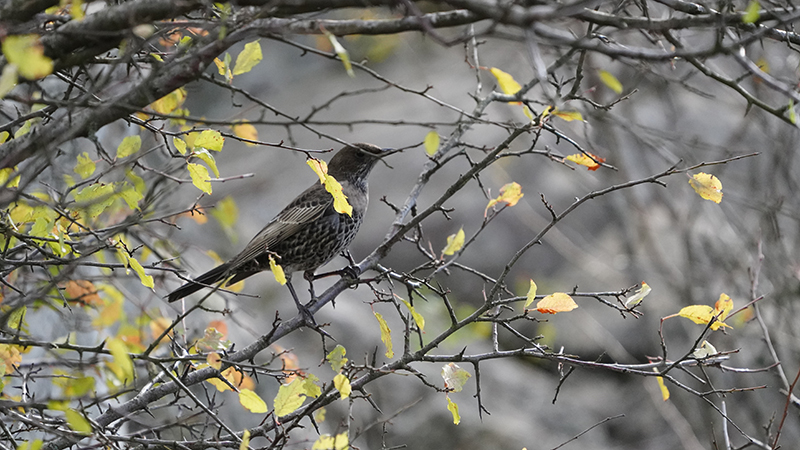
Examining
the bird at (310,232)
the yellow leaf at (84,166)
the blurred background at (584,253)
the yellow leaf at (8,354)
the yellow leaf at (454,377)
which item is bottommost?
the blurred background at (584,253)

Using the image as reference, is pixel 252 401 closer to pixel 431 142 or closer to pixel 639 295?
pixel 431 142

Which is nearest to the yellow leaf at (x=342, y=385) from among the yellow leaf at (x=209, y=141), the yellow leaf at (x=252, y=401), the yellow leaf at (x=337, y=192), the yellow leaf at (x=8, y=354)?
the yellow leaf at (x=252, y=401)

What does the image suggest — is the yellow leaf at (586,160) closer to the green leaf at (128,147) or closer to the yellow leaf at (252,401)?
the yellow leaf at (252,401)

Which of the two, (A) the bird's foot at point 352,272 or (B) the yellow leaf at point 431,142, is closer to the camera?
(B) the yellow leaf at point 431,142

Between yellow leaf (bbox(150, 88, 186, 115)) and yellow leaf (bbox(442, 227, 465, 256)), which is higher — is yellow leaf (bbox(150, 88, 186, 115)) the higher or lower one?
the higher one

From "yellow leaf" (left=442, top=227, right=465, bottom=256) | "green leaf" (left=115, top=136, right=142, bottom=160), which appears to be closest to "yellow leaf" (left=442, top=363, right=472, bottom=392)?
"yellow leaf" (left=442, top=227, right=465, bottom=256)

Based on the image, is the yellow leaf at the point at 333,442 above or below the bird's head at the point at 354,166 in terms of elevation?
above

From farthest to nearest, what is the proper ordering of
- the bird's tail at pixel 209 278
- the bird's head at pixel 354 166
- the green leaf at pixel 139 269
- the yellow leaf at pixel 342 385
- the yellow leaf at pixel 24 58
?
the bird's head at pixel 354 166 → the bird's tail at pixel 209 278 → the green leaf at pixel 139 269 → the yellow leaf at pixel 342 385 → the yellow leaf at pixel 24 58

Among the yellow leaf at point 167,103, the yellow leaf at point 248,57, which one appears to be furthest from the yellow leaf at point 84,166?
the yellow leaf at point 248,57

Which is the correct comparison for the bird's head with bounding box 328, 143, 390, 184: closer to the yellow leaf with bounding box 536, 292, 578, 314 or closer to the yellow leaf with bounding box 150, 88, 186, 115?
the yellow leaf with bounding box 150, 88, 186, 115

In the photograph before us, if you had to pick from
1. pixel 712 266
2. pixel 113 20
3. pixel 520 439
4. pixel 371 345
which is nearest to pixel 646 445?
pixel 520 439

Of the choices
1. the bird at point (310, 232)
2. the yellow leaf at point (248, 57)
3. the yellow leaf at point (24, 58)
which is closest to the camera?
the yellow leaf at point (24, 58)

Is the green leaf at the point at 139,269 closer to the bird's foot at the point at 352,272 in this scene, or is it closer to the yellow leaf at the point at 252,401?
the yellow leaf at the point at 252,401

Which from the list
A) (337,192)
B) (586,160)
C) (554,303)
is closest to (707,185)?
(586,160)
